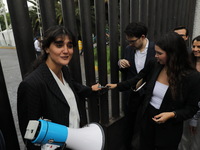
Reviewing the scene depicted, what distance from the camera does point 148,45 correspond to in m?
2.65

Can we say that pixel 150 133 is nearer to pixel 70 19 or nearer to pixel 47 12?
pixel 70 19

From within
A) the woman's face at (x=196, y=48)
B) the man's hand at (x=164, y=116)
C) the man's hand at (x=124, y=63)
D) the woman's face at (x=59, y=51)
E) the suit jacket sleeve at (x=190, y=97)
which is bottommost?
the man's hand at (x=164, y=116)

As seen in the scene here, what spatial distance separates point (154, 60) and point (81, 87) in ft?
3.49

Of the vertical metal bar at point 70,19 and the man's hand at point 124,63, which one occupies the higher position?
the vertical metal bar at point 70,19

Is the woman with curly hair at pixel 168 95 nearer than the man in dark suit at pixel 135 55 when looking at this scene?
Yes

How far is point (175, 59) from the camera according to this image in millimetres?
1856

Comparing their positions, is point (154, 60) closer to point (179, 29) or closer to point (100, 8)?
point (100, 8)

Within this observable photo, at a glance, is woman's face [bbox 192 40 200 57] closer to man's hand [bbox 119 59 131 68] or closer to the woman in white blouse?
man's hand [bbox 119 59 131 68]

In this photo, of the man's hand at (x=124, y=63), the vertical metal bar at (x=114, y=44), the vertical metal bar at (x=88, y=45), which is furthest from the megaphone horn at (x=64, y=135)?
the vertical metal bar at (x=114, y=44)

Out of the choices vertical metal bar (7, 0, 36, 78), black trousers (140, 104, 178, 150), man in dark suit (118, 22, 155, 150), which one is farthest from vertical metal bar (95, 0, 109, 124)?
vertical metal bar (7, 0, 36, 78)

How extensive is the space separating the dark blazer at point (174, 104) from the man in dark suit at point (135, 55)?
182 millimetres

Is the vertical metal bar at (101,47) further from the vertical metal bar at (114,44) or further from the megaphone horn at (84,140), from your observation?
the megaphone horn at (84,140)

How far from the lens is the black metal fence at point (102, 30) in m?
1.71

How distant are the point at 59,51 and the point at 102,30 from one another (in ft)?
3.77
